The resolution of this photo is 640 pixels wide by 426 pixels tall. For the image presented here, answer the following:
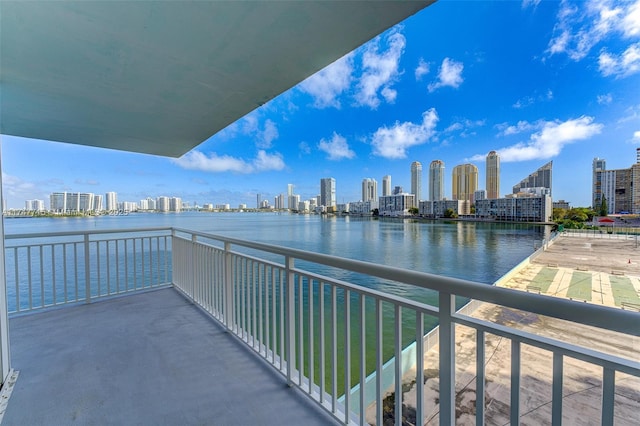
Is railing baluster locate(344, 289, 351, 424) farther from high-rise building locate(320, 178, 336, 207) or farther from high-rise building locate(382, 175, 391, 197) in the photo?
high-rise building locate(382, 175, 391, 197)

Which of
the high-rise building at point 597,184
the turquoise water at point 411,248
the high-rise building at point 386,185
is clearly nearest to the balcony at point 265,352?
the high-rise building at point 597,184

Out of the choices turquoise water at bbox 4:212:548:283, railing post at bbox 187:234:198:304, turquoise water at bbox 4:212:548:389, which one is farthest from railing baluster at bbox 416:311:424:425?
turquoise water at bbox 4:212:548:283

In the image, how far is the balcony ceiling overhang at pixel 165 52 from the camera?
1443 mm

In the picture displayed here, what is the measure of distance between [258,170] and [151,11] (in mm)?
33660

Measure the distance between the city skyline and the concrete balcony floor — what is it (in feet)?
4.78

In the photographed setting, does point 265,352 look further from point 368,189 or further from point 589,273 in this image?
point 368,189

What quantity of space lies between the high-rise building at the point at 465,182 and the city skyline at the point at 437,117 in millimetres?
545

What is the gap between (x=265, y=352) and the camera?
210 cm

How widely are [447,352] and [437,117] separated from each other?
25.2 meters

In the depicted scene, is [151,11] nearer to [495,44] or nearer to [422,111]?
[495,44]

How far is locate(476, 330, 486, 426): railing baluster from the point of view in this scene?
90 cm

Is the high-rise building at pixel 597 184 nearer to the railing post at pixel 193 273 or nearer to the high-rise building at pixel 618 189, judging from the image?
the high-rise building at pixel 618 189

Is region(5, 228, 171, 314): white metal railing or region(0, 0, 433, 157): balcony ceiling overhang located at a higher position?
region(0, 0, 433, 157): balcony ceiling overhang

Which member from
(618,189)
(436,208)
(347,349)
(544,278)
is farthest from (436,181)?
(347,349)
